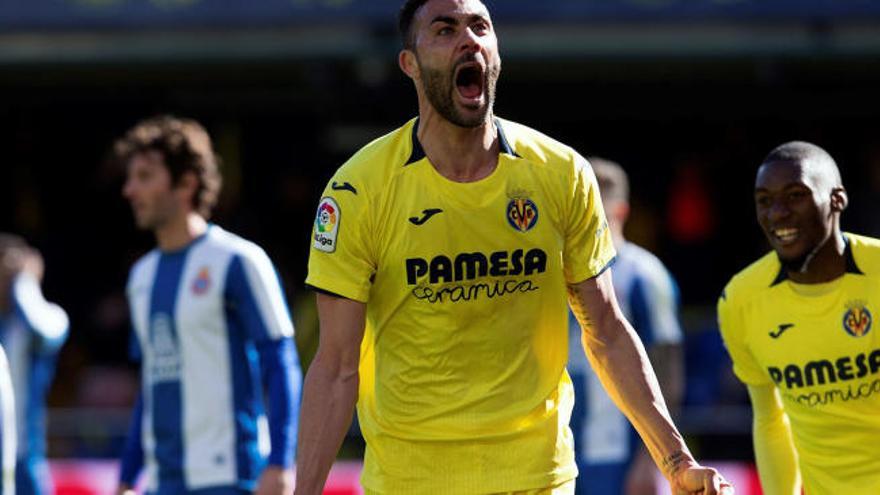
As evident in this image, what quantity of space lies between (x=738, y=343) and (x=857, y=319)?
48 centimetres

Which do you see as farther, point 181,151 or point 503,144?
point 181,151

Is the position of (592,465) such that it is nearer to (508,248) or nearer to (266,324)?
(266,324)

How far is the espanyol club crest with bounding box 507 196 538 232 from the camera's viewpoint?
5.34 m

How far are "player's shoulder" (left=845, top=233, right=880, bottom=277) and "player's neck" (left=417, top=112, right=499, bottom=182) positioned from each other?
5.34 feet

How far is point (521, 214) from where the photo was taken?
5.35 meters

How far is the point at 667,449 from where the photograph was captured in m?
5.32

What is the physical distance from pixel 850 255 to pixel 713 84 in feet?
28.6

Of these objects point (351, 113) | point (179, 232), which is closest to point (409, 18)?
point (179, 232)

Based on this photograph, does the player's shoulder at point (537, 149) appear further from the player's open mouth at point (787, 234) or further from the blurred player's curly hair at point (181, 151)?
the blurred player's curly hair at point (181, 151)

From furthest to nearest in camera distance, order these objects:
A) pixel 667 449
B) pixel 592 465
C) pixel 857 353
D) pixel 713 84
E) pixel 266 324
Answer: pixel 713 84 → pixel 592 465 → pixel 266 324 → pixel 857 353 → pixel 667 449

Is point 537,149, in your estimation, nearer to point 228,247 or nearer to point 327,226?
point 327,226

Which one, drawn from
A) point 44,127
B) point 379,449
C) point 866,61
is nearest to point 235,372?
point 379,449

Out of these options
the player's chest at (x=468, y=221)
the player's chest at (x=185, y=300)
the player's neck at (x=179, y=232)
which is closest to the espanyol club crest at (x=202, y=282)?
the player's chest at (x=185, y=300)

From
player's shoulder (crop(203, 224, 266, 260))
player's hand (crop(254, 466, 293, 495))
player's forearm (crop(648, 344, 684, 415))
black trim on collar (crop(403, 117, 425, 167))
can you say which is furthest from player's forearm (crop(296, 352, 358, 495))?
player's forearm (crop(648, 344, 684, 415))
